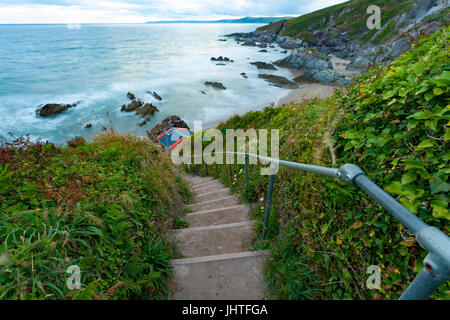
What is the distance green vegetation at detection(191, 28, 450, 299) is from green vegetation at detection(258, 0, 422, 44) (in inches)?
2201

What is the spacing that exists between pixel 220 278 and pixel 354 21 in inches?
3459

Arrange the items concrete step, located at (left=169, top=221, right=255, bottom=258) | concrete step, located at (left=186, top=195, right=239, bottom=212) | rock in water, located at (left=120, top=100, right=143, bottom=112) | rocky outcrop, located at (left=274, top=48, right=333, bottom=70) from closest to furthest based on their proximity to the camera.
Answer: concrete step, located at (left=169, top=221, right=255, bottom=258) → concrete step, located at (left=186, top=195, right=239, bottom=212) → rock in water, located at (left=120, top=100, right=143, bottom=112) → rocky outcrop, located at (left=274, top=48, right=333, bottom=70)

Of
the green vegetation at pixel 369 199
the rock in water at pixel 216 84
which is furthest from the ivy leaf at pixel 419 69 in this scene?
the rock in water at pixel 216 84

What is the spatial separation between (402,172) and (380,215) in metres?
0.42

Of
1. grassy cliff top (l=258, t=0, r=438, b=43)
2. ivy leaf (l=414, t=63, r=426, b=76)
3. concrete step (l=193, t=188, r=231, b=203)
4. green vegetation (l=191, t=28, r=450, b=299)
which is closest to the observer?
green vegetation (l=191, t=28, r=450, b=299)

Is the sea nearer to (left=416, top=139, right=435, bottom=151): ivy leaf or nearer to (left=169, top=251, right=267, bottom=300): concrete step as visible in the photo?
(left=169, top=251, right=267, bottom=300): concrete step

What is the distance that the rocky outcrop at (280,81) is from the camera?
32.9 metres

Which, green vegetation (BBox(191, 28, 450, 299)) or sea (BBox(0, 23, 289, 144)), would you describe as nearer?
green vegetation (BBox(191, 28, 450, 299))

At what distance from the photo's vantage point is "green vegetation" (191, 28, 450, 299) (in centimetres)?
150

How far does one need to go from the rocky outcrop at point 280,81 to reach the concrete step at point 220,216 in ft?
105

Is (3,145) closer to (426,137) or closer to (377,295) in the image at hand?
(377,295)

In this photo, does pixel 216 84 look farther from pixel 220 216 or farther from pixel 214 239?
pixel 214 239

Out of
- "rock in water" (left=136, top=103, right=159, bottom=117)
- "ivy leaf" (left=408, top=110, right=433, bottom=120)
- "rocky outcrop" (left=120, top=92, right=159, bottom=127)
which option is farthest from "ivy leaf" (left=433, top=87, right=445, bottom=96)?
"rock in water" (left=136, top=103, right=159, bottom=117)

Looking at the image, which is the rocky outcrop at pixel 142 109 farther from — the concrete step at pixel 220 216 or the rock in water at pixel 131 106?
the concrete step at pixel 220 216
